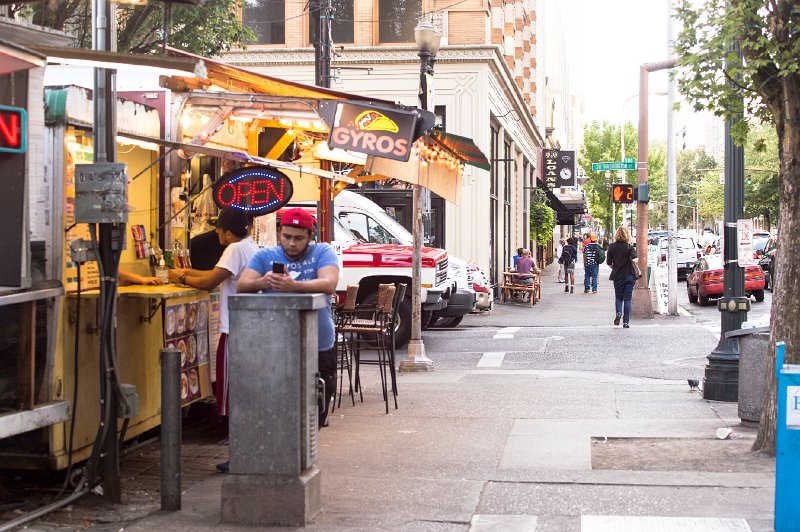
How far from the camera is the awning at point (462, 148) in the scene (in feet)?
35.9

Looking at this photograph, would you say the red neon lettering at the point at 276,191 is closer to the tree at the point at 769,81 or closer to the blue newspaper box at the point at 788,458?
the tree at the point at 769,81

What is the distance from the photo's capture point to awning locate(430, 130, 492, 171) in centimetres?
1094

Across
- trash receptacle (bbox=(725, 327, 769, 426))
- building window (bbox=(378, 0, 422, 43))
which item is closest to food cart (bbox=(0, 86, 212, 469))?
trash receptacle (bbox=(725, 327, 769, 426))

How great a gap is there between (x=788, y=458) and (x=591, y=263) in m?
28.1

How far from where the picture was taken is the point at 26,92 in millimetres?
6105

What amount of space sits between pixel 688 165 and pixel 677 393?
12648 cm

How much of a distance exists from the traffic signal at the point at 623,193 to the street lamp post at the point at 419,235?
12.5 m

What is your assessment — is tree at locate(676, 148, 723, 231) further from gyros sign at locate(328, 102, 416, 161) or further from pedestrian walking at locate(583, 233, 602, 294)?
gyros sign at locate(328, 102, 416, 161)

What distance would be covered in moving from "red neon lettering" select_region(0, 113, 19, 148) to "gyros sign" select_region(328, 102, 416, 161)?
3.08 meters

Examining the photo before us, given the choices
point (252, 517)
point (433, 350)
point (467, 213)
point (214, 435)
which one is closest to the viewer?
point (252, 517)

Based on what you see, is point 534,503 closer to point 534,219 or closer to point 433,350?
point 433,350

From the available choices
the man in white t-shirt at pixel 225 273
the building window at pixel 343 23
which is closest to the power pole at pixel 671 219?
the building window at pixel 343 23

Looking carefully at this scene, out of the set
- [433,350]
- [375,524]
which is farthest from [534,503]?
[433,350]

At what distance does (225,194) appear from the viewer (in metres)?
9.16
